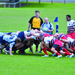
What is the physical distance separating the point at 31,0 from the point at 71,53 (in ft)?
127

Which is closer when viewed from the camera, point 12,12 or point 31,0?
point 12,12

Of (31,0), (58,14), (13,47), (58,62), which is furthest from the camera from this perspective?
(31,0)

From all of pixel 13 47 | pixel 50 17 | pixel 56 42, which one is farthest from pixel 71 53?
pixel 50 17

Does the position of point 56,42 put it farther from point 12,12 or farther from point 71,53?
point 12,12

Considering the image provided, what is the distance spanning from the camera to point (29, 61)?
9.33 m

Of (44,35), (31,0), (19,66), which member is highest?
(31,0)

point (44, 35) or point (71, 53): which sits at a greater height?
point (44, 35)

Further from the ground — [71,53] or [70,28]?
[70,28]

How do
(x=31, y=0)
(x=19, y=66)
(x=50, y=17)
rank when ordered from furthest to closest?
1. (x=31, y=0)
2. (x=50, y=17)
3. (x=19, y=66)

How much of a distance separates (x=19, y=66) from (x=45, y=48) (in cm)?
215

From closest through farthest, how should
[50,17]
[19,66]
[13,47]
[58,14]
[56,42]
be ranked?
[19,66] < [56,42] < [13,47] < [50,17] < [58,14]

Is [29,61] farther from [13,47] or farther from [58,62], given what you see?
[13,47]

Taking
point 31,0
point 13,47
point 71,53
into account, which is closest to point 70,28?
point 71,53

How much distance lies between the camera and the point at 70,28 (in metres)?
11.2
